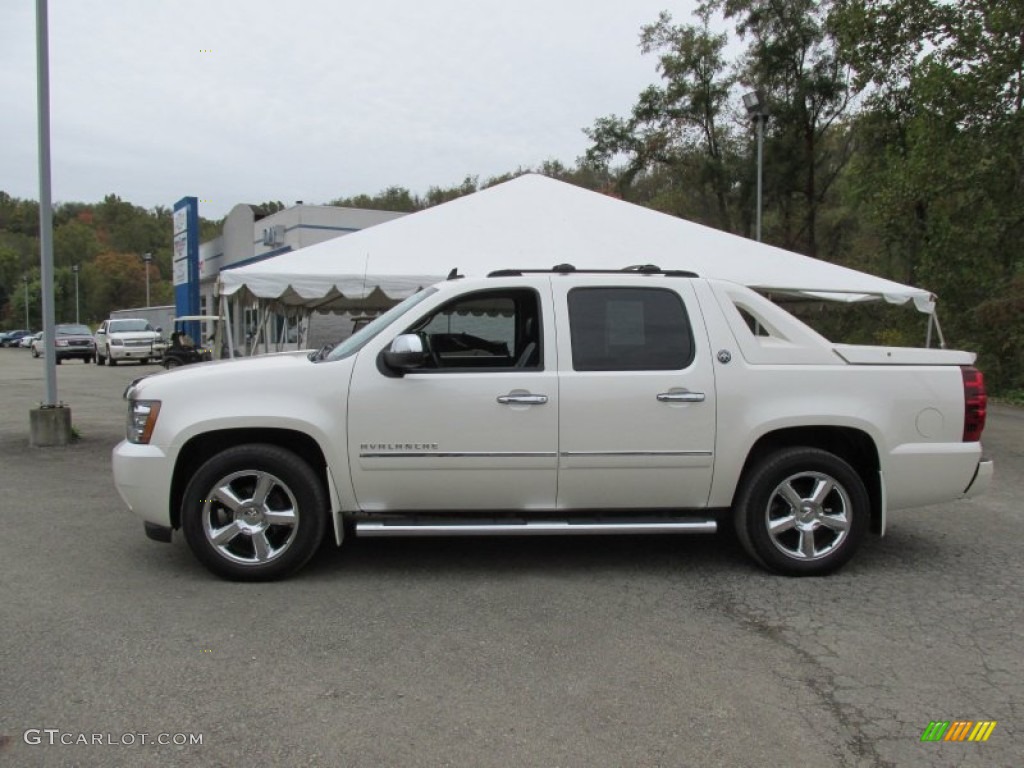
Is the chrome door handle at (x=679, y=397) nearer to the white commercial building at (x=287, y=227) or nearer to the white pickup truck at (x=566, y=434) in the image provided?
the white pickup truck at (x=566, y=434)

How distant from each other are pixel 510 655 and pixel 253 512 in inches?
71.7

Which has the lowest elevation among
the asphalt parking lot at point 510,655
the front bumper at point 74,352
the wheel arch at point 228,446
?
the asphalt parking lot at point 510,655

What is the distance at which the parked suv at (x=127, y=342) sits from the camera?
95.3 feet

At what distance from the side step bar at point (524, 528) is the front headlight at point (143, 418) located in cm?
132

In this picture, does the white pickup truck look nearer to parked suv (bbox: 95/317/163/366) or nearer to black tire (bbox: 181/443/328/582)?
black tire (bbox: 181/443/328/582)

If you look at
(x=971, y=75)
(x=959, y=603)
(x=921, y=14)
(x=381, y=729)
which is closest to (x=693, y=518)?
(x=959, y=603)

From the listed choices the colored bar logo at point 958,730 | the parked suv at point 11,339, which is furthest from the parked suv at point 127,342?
the parked suv at point 11,339

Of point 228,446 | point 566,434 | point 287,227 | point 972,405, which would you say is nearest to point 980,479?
point 972,405

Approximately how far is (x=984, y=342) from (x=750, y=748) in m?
17.8

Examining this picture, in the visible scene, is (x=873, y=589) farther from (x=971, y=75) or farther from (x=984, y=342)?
(x=971, y=75)

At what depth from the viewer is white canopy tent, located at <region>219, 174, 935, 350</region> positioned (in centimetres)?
941

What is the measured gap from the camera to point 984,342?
17703 mm

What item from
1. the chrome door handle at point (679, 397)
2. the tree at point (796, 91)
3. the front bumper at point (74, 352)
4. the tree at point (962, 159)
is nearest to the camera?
the chrome door handle at point (679, 397)

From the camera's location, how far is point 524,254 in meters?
9.87
